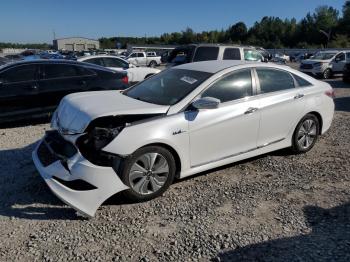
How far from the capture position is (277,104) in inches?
215

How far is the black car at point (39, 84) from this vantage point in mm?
7793

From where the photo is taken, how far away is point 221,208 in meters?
4.28

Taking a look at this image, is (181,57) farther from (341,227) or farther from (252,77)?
(341,227)

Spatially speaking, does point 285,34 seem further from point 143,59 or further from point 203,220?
point 203,220

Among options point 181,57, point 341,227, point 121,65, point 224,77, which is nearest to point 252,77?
point 224,77

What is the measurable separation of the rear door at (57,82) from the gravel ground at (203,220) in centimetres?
288

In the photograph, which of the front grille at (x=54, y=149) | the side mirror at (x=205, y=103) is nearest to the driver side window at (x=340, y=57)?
the side mirror at (x=205, y=103)

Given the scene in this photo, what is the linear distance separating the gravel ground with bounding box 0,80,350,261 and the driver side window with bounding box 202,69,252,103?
112 cm

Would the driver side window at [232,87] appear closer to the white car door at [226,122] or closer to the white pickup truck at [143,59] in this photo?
the white car door at [226,122]

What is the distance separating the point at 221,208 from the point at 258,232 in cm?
61

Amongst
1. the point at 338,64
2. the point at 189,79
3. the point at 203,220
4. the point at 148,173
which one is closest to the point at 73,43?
the point at 338,64

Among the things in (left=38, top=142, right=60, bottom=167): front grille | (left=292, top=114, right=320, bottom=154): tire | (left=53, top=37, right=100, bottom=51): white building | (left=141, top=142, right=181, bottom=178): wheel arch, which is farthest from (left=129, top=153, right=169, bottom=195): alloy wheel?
(left=53, top=37, right=100, bottom=51): white building

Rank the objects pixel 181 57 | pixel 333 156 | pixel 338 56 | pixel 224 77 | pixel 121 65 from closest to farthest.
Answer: pixel 224 77 → pixel 333 156 → pixel 181 57 → pixel 121 65 → pixel 338 56

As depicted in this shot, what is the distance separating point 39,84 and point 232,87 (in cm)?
483
